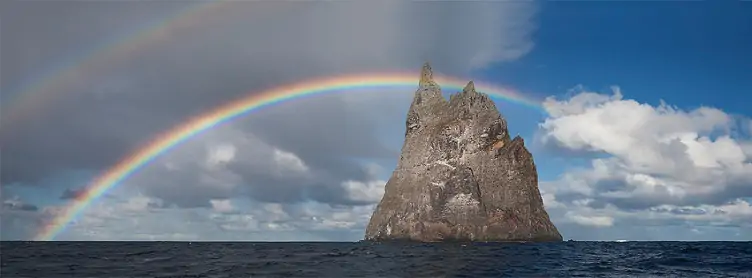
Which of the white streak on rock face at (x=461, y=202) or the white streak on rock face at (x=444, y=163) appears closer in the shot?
the white streak on rock face at (x=461, y=202)

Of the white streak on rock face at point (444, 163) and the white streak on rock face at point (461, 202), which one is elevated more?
the white streak on rock face at point (444, 163)

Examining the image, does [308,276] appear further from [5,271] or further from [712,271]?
[712,271]

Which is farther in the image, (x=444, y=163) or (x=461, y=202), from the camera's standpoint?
(x=444, y=163)

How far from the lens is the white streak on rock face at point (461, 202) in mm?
188125

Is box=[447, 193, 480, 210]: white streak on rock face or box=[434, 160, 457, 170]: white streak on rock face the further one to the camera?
box=[434, 160, 457, 170]: white streak on rock face

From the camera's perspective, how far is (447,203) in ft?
619

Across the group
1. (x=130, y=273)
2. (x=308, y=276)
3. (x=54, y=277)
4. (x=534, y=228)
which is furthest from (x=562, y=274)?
(x=534, y=228)

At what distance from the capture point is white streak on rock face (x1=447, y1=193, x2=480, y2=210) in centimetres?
18812

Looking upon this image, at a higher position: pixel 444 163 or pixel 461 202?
pixel 444 163

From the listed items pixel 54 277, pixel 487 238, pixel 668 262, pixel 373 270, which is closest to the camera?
pixel 54 277

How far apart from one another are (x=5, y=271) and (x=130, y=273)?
403 inches

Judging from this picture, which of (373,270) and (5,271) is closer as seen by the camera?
(5,271)

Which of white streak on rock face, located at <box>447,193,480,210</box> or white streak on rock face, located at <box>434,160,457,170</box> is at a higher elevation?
white streak on rock face, located at <box>434,160,457,170</box>

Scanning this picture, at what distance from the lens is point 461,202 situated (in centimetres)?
18850
